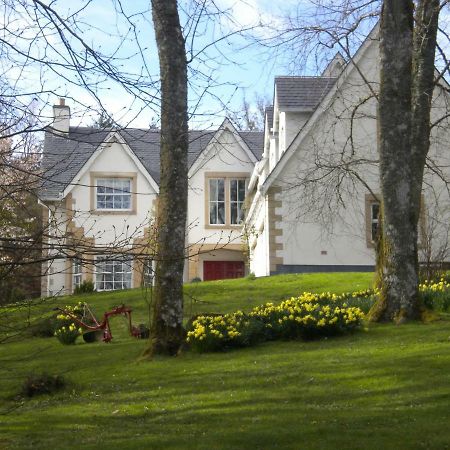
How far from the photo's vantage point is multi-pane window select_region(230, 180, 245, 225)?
35625mm

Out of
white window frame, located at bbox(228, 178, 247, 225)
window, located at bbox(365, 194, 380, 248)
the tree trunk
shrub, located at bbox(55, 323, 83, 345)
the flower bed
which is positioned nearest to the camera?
the tree trunk

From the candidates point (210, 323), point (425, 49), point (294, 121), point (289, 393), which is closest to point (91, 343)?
point (210, 323)

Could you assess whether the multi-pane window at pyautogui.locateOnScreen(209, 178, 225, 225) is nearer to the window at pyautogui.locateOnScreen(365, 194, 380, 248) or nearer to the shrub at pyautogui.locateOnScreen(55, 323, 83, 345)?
the window at pyautogui.locateOnScreen(365, 194, 380, 248)

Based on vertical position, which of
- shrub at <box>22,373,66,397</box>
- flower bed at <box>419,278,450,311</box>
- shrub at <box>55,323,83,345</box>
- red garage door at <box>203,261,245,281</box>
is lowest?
shrub at <box>22,373,66,397</box>

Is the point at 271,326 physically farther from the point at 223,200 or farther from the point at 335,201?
the point at 223,200

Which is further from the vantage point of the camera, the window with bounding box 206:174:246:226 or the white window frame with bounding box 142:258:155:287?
the window with bounding box 206:174:246:226

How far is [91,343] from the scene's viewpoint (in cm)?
1555

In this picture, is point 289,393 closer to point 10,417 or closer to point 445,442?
point 445,442

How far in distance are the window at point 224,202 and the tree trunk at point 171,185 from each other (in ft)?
72.9

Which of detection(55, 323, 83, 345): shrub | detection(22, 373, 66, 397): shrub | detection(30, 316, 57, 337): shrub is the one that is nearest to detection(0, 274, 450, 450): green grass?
detection(22, 373, 66, 397): shrub

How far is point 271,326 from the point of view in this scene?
532 inches

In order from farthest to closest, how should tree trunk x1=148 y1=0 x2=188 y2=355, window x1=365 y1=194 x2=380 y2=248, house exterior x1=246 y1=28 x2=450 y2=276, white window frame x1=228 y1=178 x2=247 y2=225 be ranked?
white window frame x1=228 y1=178 x2=247 y2=225, window x1=365 y1=194 x2=380 y2=248, house exterior x1=246 y1=28 x2=450 y2=276, tree trunk x1=148 y1=0 x2=188 y2=355

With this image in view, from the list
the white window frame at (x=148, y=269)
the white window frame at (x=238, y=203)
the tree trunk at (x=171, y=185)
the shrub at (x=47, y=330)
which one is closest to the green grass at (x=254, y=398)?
the tree trunk at (x=171, y=185)

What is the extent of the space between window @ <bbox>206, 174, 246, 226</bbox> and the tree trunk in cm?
2222
